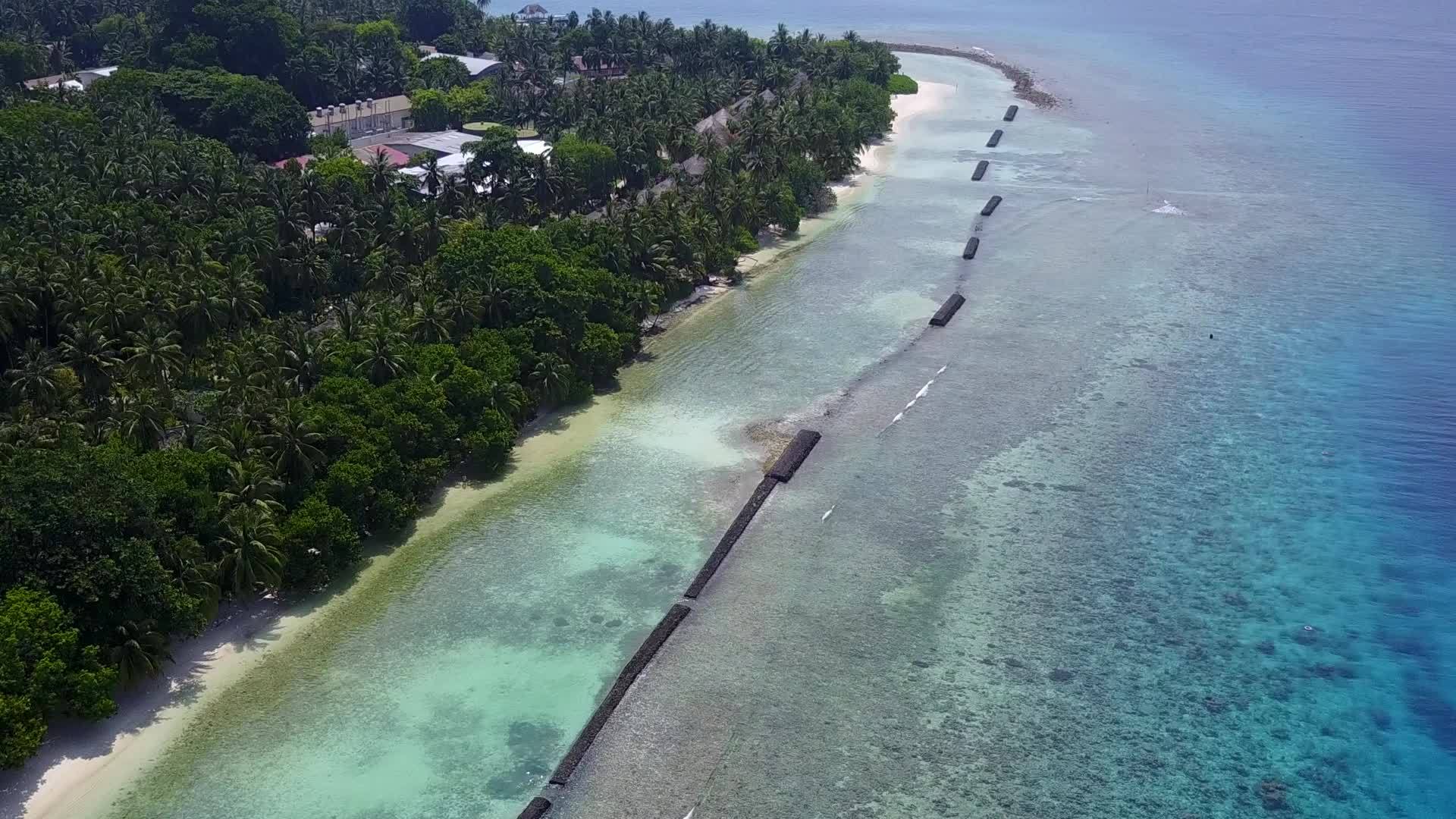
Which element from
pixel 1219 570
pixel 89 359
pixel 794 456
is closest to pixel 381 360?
pixel 89 359

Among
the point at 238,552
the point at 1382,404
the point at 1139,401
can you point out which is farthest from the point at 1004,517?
the point at 238,552

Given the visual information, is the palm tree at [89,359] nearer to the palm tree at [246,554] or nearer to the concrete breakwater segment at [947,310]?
the palm tree at [246,554]

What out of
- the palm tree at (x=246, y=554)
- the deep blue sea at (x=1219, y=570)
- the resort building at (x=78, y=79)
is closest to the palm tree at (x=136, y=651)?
the palm tree at (x=246, y=554)

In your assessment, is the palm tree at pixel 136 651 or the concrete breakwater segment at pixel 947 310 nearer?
the palm tree at pixel 136 651

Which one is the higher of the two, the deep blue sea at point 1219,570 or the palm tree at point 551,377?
the palm tree at point 551,377

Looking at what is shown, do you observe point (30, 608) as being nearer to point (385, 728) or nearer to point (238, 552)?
point (238, 552)

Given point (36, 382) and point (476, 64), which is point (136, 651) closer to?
point (36, 382)

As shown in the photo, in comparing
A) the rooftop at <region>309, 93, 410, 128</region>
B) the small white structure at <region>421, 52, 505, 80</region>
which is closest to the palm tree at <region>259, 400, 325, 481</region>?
the rooftop at <region>309, 93, 410, 128</region>
